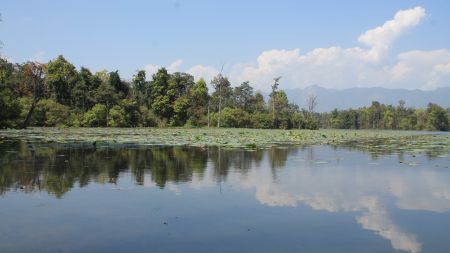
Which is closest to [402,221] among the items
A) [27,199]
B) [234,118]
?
[27,199]

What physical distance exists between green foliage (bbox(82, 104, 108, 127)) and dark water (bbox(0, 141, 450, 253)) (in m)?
40.2

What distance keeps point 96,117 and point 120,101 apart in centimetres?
554

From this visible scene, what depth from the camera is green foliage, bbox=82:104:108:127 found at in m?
51.4

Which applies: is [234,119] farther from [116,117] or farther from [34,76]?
[34,76]

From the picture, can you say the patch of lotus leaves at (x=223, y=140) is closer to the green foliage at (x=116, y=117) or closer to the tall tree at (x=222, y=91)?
the green foliage at (x=116, y=117)

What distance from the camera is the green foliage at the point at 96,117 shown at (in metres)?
51.4

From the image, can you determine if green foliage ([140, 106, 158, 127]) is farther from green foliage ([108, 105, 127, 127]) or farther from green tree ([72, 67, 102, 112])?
green tree ([72, 67, 102, 112])

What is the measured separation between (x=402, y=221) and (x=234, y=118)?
60476 mm

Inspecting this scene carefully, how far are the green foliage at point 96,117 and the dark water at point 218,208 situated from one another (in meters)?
40.2

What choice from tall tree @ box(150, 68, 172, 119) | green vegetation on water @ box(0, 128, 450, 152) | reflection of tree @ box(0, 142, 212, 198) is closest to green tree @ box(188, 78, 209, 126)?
tall tree @ box(150, 68, 172, 119)

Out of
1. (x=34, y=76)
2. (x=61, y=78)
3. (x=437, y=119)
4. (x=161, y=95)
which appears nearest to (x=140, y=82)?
(x=161, y=95)

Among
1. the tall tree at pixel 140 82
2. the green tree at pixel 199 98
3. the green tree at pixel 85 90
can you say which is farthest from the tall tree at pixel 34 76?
the green tree at pixel 199 98

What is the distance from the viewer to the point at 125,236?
5250 millimetres

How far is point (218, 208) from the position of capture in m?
6.86
